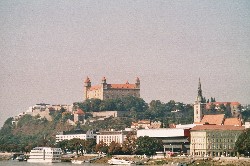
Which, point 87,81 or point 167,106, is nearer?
point 167,106

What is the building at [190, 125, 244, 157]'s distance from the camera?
3019 inches

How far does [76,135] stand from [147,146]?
29612mm

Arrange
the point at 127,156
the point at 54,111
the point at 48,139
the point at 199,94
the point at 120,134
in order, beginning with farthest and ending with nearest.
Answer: the point at 54,111, the point at 48,139, the point at 199,94, the point at 120,134, the point at 127,156

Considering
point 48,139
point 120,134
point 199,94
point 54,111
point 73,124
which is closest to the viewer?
point 120,134

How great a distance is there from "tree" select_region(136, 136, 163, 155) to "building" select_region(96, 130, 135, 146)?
1650cm

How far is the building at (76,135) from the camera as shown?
10481 centimetres

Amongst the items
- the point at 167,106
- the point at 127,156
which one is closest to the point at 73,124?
the point at 167,106

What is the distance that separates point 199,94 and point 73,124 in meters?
25.8

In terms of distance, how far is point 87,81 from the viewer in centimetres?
13975

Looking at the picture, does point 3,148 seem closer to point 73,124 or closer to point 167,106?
point 73,124

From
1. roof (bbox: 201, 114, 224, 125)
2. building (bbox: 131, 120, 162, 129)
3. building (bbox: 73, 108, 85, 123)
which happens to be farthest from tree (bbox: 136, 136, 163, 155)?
building (bbox: 73, 108, 85, 123)

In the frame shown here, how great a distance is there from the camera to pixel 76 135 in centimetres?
10612

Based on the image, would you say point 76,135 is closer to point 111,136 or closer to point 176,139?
point 111,136

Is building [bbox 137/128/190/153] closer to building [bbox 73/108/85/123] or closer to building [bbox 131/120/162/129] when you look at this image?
building [bbox 131/120/162/129]
